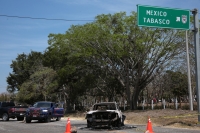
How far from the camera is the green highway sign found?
18.2 meters

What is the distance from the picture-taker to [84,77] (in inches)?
1740

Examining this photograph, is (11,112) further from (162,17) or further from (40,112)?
(162,17)

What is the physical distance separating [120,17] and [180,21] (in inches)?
634

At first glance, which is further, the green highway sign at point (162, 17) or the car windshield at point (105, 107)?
the car windshield at point (105, 107)

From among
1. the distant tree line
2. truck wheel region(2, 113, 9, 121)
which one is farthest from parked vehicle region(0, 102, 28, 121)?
the distant tree line

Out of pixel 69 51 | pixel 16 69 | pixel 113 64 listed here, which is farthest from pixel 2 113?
pixel 16 69

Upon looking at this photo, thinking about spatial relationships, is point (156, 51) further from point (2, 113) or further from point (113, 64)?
point (2, 113)

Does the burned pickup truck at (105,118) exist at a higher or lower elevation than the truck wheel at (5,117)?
higher

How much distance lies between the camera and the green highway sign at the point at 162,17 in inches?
715

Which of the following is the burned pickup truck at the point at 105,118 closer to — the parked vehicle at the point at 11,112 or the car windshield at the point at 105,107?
the car windshield at the point at 105,107

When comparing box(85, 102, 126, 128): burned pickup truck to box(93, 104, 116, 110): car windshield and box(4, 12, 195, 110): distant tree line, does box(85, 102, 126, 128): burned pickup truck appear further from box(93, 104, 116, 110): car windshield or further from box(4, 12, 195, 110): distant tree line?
box(4, 12, 195, 110): distant tree line

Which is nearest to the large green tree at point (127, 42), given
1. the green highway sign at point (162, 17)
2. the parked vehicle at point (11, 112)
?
the parked vehicle at point (11, 112)

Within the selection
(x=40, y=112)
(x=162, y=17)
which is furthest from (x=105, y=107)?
(x=40, y=112)

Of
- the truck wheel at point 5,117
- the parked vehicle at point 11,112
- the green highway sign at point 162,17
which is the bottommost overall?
the truck wheel at point 5,117
